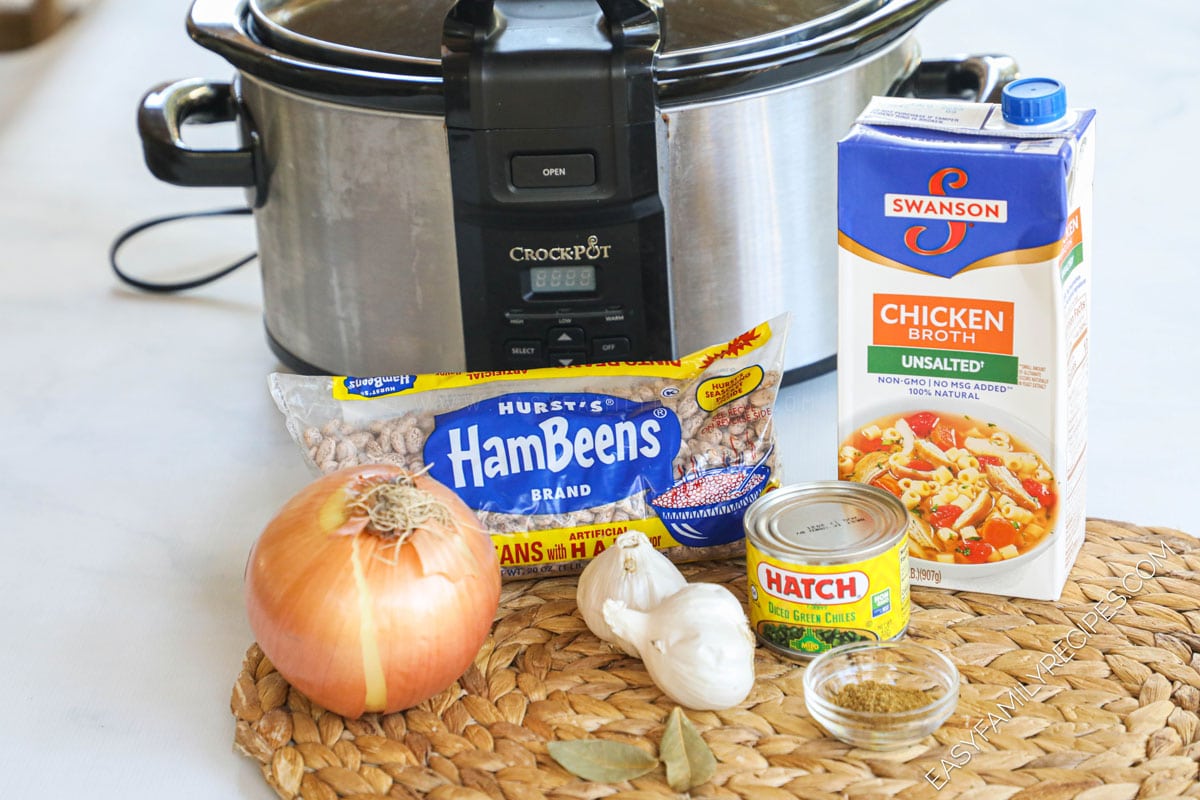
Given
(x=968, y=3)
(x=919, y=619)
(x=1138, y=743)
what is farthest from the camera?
Answer: (x=968, y=3)

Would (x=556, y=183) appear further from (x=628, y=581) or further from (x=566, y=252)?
(x=628, y=581)

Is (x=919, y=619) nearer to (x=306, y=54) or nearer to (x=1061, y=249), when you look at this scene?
(x=1061, y=249)

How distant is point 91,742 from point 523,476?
0.35 meters

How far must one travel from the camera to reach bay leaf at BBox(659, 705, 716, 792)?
0.88 meters

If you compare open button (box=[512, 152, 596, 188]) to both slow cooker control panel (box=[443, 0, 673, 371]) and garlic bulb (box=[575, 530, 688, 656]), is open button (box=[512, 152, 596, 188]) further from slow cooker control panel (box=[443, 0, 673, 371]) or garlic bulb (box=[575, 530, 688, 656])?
garlic bulb (box=[575, 530, 688, 656])

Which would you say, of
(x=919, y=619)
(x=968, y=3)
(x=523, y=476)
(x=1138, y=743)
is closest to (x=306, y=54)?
(x=523, y=476)

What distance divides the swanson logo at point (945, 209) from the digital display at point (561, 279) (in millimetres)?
271

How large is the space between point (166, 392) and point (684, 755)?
0.76 metres

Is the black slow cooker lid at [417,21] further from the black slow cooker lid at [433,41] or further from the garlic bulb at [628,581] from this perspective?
the garlic bulb at [628,581]

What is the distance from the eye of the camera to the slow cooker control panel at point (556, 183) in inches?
40.8

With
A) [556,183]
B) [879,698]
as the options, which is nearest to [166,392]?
[556,183]

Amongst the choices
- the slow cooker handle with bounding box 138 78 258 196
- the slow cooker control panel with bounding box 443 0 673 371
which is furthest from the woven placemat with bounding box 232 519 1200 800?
the slow cooker handle with bounding box 138 78 258 196

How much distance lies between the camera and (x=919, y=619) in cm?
100

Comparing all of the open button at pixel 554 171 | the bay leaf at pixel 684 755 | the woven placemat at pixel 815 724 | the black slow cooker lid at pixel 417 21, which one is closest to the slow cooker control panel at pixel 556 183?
the open button at pixel 554 171
